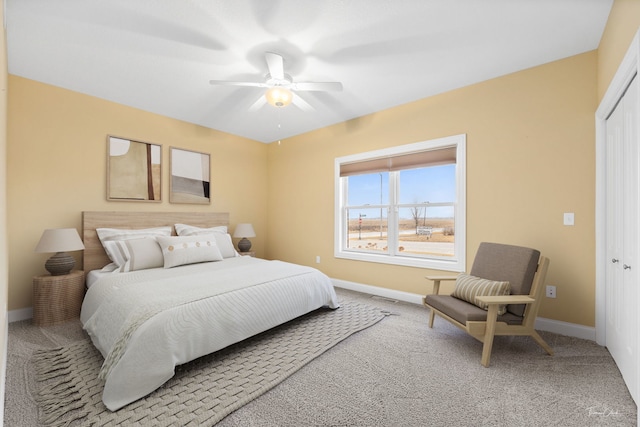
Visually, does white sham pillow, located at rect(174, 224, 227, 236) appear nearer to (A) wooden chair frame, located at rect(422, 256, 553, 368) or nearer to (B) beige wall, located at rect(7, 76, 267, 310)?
(B) beige wall, located at rect(7, 76, 267, 310)

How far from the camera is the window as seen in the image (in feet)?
10.8

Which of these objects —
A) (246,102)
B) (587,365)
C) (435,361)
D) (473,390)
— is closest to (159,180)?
(246,102)

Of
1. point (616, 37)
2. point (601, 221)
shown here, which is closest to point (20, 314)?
point (601, 221)

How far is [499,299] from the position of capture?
2.02 metres

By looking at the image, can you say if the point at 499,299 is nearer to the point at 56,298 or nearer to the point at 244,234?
the point at 244,234

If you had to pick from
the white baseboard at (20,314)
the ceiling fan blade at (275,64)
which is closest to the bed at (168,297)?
the white baseboard at (20,314)

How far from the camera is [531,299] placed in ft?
6.72

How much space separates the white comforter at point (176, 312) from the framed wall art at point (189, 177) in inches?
58.3

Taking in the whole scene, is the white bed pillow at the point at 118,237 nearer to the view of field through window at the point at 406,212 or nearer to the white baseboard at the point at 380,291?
the white baseboard at the point at 380,291

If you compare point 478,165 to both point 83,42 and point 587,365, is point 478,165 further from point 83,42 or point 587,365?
point 83,42

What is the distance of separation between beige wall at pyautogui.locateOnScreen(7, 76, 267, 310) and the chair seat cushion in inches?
148

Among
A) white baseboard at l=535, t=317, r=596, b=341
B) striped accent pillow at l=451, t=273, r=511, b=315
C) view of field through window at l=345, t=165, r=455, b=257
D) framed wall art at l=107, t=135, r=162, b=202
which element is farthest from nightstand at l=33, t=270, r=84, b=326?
white baseboard at l=535, t=317, r=596, b=341

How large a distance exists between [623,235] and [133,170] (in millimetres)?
5054

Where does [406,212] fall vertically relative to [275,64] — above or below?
below
